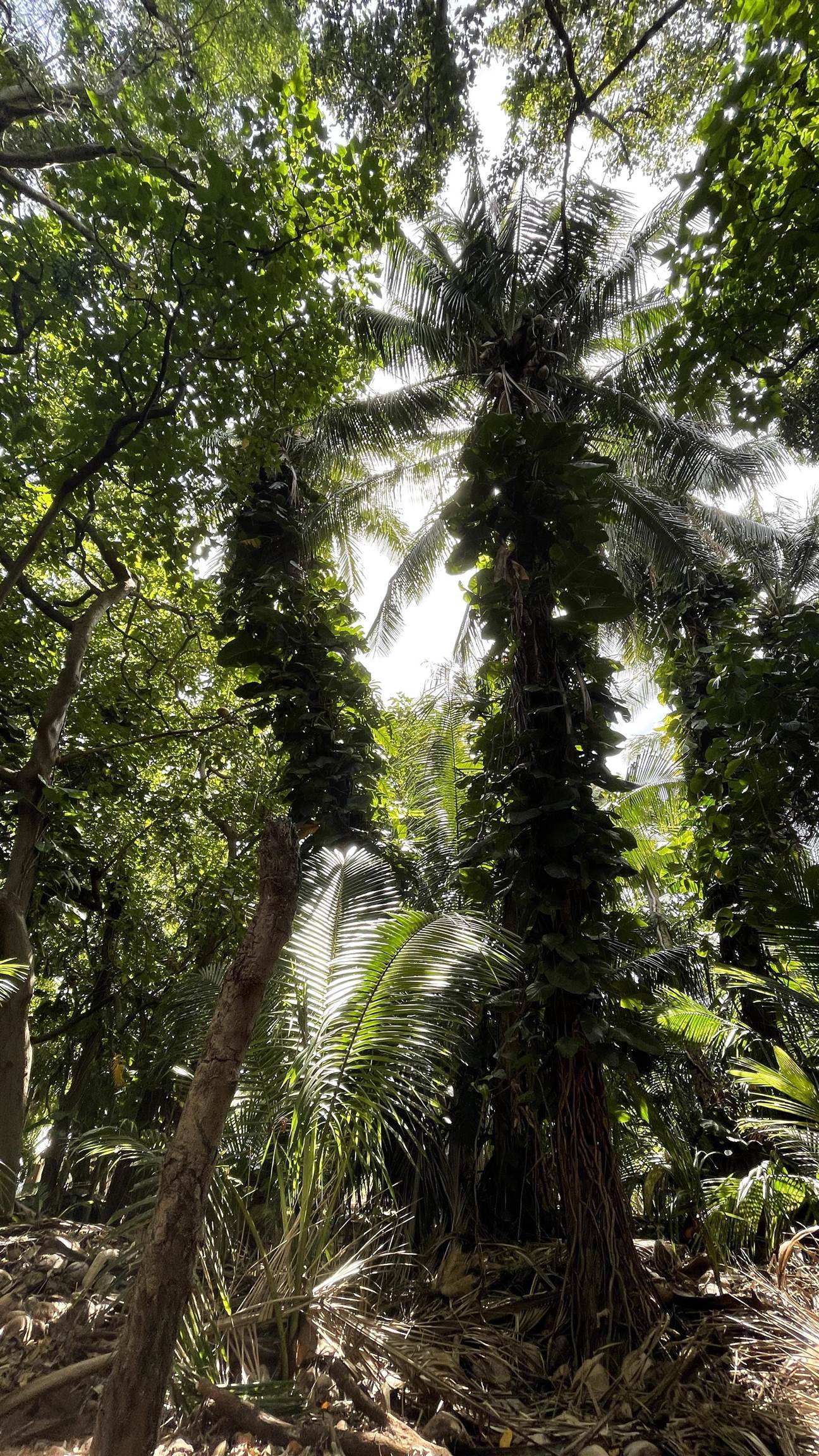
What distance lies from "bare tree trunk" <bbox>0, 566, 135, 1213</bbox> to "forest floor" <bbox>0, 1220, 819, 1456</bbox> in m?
1.04

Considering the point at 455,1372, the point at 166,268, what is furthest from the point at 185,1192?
the point at 166,268

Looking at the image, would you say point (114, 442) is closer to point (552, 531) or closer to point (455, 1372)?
point (552, 531)

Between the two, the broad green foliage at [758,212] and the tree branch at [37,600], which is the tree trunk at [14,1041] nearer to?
the tree branch at [37,600]

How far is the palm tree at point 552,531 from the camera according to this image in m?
3.34

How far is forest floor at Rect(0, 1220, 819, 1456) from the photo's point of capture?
7.43ft

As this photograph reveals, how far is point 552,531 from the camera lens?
435cm

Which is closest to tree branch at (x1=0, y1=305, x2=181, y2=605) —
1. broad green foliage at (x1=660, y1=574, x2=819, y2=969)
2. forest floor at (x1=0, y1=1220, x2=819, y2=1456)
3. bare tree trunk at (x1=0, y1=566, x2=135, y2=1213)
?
bare tree trunk at (x1=0, y1=566, x2=135, y2=1213)

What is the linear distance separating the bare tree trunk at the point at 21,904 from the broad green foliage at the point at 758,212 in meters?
4.83

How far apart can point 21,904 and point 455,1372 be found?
3.72 m

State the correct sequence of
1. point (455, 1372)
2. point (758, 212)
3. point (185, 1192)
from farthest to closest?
1. point (758, 212)
2. point (455, 1372)
3. point (185, 1192)

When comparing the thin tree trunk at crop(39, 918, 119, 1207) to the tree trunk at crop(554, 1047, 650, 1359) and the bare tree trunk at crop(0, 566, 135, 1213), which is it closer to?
the bare tree trunk at crop(0, 566, 135, 1213)

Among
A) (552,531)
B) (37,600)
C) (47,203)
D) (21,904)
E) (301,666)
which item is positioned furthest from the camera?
(37,600)

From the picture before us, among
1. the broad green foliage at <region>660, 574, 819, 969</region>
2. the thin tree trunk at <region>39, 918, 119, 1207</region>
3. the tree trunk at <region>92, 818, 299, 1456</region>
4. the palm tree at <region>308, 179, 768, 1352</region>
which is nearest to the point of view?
the tree trunk at <region>92, 818, 299, 1456</region>

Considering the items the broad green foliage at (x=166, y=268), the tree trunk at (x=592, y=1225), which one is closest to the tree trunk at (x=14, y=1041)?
the broad green foliage at (x=166, y=268)
